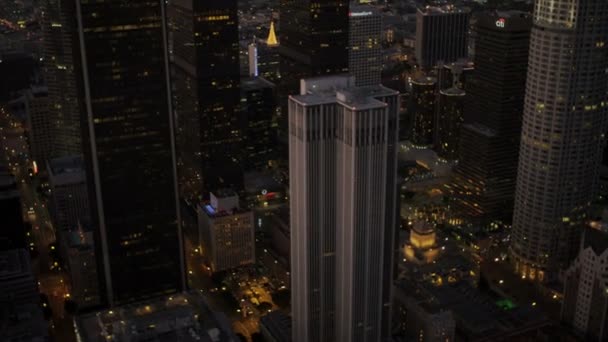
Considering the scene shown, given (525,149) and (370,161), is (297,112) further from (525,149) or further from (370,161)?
(525,149)

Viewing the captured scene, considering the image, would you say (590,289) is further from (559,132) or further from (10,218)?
(10,218)

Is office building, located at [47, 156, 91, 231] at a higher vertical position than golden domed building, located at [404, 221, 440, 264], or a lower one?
higher

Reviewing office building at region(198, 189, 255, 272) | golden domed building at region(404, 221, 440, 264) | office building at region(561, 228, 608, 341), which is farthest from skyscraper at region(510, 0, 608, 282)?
office building at region(198, 189, 255, 272)

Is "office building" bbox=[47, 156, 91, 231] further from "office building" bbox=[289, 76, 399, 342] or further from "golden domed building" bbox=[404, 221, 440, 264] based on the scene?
"golden domed building" bbox=[404, 221, 440, 264]

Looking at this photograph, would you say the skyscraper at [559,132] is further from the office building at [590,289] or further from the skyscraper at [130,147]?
the skyscraper at [130,147]

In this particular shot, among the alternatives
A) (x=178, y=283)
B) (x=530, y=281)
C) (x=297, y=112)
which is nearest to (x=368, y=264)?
(x=297, y=112)

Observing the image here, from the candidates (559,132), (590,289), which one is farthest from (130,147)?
(590,289)

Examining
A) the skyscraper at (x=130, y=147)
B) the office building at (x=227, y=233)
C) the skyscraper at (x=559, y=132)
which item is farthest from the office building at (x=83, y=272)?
the skyscraper at (x=559, y=132)
